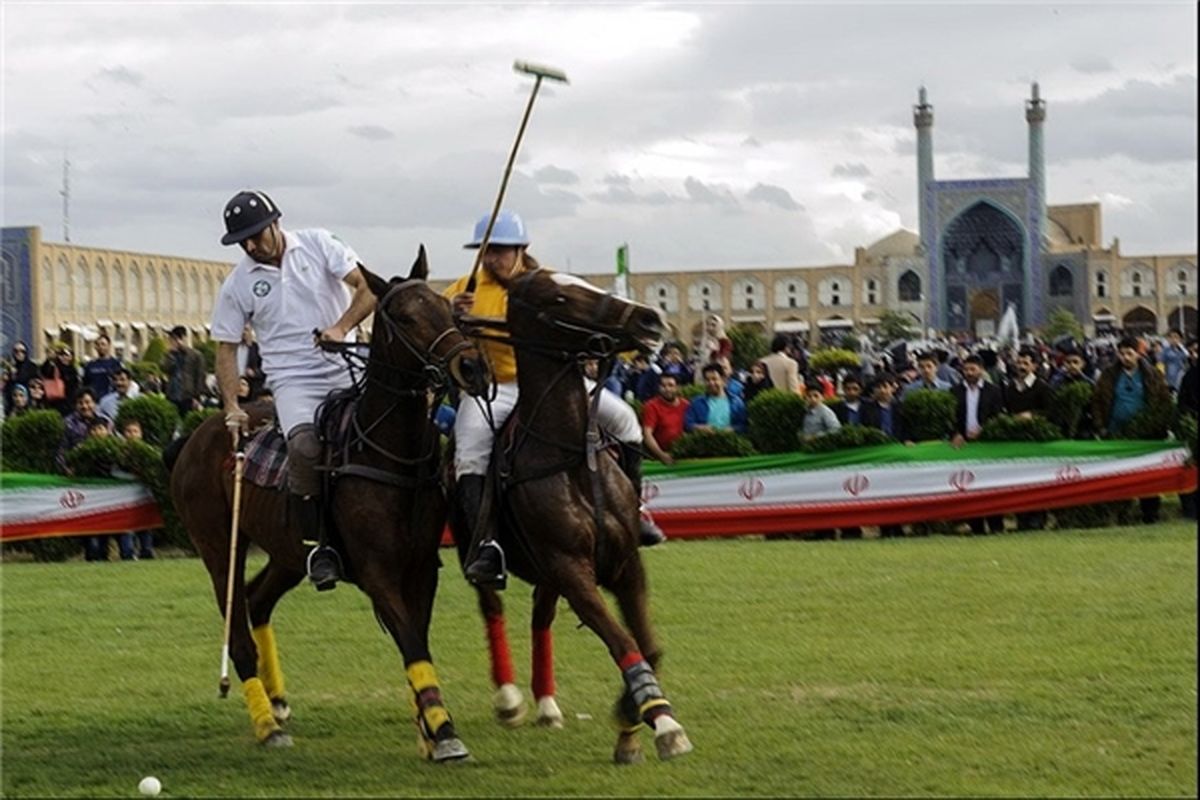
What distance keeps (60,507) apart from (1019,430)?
31.7 feet

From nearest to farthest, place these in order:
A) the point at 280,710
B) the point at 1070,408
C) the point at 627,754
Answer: the point at 627,754, the point at 280,710, the point at 1070,408

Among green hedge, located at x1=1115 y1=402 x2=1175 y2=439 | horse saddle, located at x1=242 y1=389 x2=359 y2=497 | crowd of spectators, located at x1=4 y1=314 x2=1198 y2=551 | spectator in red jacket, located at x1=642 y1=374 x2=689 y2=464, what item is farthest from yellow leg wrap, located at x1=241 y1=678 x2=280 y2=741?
green hedge, located at x1=1115 y1=402 x2=1175 y2=439

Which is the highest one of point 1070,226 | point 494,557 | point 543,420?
point 1070,226

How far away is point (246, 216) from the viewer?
31.8 feet

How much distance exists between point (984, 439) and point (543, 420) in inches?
460

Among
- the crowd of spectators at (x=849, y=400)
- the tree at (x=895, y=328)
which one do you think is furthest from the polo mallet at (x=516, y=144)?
the tree at (x=895, y=328)

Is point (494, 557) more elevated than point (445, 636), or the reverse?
point (494, 557)

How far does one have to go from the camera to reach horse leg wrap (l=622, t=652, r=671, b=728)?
8.28 metres

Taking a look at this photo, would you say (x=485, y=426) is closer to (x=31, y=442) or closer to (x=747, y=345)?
(x=31, y=442)

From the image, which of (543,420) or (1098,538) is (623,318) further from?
(1098,538)

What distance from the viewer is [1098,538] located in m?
18.3

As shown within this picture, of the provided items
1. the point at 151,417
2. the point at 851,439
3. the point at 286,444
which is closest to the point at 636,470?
the point at 286,444

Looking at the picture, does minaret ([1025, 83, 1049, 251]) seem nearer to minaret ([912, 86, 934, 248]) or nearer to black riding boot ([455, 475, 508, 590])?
minaret ([912, 86, 934, 248])

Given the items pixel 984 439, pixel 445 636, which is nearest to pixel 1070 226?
pixel 984 439
